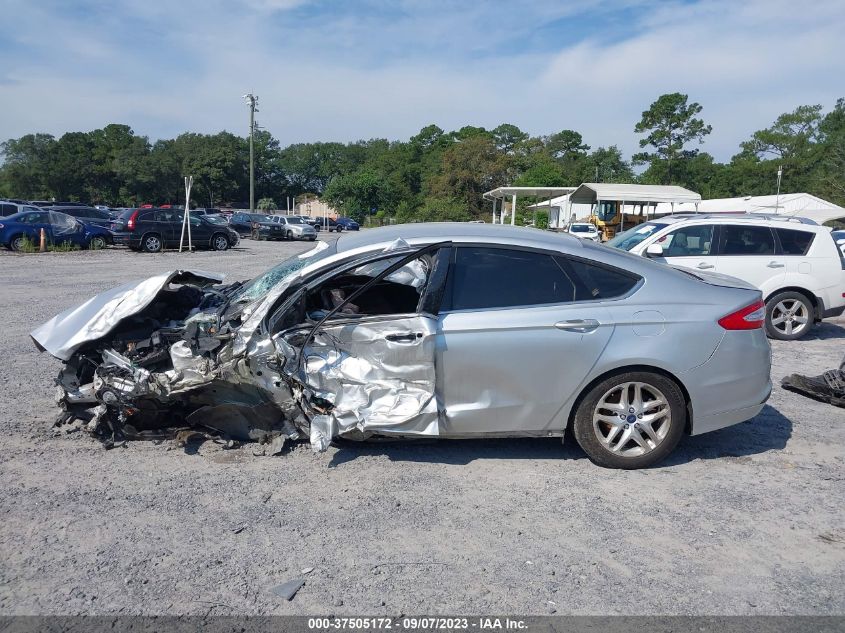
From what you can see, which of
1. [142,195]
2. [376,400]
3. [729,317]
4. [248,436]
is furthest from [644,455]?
[142,195]

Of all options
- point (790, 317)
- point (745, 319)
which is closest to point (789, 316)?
point (790, 317)

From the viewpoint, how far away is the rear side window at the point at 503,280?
4.62 m

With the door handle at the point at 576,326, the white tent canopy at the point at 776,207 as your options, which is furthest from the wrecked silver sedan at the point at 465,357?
the white tent canopy at the point at 776,207

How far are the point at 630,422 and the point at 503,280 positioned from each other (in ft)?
4.32

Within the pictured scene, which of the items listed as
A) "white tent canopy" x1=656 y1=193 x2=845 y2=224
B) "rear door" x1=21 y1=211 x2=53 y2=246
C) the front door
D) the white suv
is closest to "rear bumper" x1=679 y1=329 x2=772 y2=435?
the front door

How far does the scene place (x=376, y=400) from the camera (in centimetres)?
461

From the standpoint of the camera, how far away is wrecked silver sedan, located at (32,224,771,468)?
4.52 metres

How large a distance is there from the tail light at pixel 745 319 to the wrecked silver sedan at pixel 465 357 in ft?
0.04

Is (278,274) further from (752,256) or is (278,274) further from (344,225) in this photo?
(344,225)

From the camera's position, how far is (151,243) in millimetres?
25203

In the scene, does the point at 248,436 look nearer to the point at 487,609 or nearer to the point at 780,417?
the point at 487,609

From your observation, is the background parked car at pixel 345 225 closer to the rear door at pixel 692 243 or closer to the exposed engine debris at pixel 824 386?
the rear door at pixel 692 243

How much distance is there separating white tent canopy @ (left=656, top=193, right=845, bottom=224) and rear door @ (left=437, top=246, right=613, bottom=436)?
33329 millimetres

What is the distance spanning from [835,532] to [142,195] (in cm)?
8515
